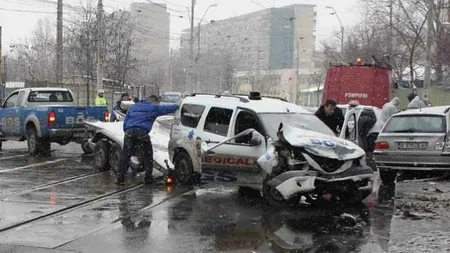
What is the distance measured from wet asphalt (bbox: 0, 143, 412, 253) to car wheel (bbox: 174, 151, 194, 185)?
0.89 ft

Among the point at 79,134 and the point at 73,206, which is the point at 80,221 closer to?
the point at 73,206

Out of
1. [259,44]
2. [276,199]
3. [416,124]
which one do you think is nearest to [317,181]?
[276,199]

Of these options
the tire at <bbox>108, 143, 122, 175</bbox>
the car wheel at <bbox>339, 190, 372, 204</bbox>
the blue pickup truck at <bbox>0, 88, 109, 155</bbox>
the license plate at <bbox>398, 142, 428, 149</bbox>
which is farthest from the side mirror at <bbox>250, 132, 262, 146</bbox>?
the blue pickup truck at <bbox>0, 88, 109, 155</bbox>

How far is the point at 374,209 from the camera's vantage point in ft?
30.4

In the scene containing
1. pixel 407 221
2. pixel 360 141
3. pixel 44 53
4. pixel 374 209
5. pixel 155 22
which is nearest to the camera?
pixel 407 221

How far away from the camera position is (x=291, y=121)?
34.1 ft

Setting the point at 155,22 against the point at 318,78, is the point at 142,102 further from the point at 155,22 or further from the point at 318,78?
the point at 318,78

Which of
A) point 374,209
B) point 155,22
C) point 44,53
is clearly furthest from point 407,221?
point 44,53

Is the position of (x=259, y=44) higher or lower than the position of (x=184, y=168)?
higher

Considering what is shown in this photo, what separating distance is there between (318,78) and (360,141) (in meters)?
47.5

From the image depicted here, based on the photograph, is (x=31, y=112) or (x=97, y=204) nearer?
(x=97, y=204)

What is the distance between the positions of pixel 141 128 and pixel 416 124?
17.7ft

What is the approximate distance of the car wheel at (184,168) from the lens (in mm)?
11180

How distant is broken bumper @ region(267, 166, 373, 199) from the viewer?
866 centimetres
